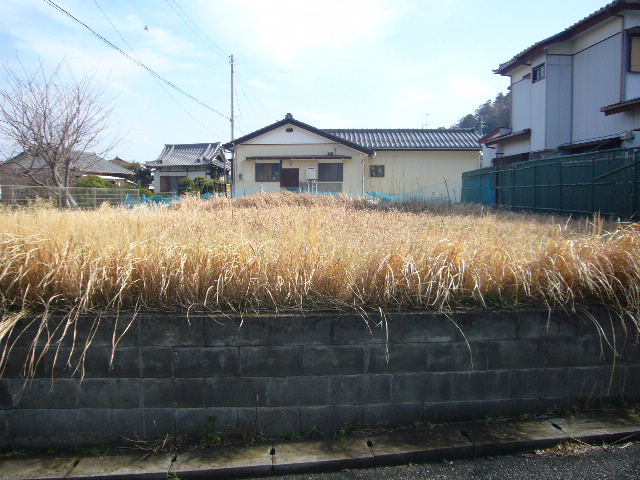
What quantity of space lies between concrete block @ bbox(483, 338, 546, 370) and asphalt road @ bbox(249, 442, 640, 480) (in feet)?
1.78

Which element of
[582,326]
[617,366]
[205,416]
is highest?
[582,326]

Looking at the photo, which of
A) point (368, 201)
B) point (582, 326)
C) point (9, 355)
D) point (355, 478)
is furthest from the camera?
point (368, 201)

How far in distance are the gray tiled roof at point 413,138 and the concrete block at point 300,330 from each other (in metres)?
23.3

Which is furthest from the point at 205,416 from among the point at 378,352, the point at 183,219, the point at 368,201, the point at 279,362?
the point at 368,201

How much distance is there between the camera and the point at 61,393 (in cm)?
315

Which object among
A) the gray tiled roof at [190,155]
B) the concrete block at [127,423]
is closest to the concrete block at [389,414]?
the concrete block at [127,423]

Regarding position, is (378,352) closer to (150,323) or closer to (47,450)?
(150,323)

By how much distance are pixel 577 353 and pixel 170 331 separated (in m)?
Result: 2.72

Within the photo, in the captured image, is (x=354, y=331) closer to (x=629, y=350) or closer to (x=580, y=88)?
(x=629, y=350)

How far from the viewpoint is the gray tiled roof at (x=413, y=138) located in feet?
85.7

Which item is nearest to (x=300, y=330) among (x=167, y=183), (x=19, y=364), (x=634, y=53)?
(x=19, y=364)

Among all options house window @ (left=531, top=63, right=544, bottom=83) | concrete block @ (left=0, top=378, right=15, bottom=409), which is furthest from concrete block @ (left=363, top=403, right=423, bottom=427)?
house window @ (left=531, top=63, right=544, bottom=83)

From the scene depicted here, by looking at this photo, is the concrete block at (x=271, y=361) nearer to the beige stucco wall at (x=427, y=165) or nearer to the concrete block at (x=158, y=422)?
the concrete block at (x=158, y=422)

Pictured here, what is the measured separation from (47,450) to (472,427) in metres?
2.71
